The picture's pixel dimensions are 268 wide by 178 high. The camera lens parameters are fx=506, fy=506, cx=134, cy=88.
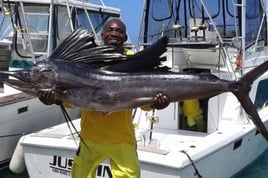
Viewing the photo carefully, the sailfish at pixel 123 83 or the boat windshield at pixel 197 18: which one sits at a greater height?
the boat windshield at pixel 197 18

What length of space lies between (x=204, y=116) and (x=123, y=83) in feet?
11.9

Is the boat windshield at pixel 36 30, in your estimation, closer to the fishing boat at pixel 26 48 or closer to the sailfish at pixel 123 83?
the fishing boat at pixel 26 48

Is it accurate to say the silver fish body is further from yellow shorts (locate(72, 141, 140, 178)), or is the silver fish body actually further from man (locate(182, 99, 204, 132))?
man (locate(182, 99, 204, 132))

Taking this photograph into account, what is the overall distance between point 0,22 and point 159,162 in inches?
180

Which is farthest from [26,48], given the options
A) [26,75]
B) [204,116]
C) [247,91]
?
[247,91]

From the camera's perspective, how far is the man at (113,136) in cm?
320

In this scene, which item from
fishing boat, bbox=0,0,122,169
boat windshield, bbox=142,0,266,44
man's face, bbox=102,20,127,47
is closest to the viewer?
man's face, bbox=102,20,127,47

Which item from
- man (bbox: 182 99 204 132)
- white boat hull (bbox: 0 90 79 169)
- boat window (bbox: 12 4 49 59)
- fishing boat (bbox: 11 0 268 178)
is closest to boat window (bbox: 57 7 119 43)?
boat window (bbox: 12 4 49 59)

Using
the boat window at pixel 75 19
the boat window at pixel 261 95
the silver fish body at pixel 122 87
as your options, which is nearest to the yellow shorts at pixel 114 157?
the silver fish body at pixel 122 87

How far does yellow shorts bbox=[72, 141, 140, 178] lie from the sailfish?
365 millimetres

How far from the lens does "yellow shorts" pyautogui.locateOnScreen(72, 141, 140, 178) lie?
3254 mm

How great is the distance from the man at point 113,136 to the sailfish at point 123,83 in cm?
20

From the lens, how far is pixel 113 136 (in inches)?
127

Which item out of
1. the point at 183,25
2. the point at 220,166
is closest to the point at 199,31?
the point at 183,25
